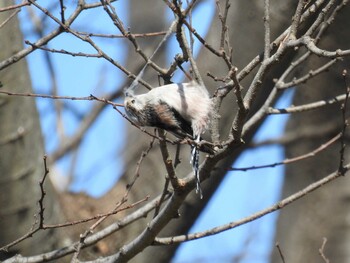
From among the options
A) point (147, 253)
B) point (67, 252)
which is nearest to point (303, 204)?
point (147, 253)

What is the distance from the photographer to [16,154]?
392cm

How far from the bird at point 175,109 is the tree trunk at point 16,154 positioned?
0.64 m

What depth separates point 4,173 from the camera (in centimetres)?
387

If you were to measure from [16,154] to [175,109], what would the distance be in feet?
3.05

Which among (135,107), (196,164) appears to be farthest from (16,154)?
(196,164)

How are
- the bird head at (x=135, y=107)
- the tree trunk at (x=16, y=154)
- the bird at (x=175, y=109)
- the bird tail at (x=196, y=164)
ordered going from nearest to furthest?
the bird tail at (x=196, y=164)
the bird at (x=175, y=109)
the bird head at (x=135, y=107)
the tree trunk at (x=16, y=154)

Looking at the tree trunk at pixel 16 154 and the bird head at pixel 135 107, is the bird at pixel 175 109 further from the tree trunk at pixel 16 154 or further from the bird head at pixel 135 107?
the tree trunk at pixel 16 154

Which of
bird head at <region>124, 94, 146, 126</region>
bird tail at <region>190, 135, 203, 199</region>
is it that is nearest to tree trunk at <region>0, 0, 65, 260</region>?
bird head at <region>124, 94, 146, 126</region>

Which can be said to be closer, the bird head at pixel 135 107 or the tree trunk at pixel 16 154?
the bird head at pixel 135 107

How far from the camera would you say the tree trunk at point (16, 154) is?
387 cm

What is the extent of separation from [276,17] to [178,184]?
4.78 feet

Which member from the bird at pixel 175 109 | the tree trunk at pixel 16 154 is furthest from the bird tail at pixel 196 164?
the tree trunk at pixel 16 154

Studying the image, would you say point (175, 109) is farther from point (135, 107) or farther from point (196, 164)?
point (196, 164)

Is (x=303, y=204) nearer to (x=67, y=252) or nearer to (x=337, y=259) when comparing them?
(x=337, y=259)
